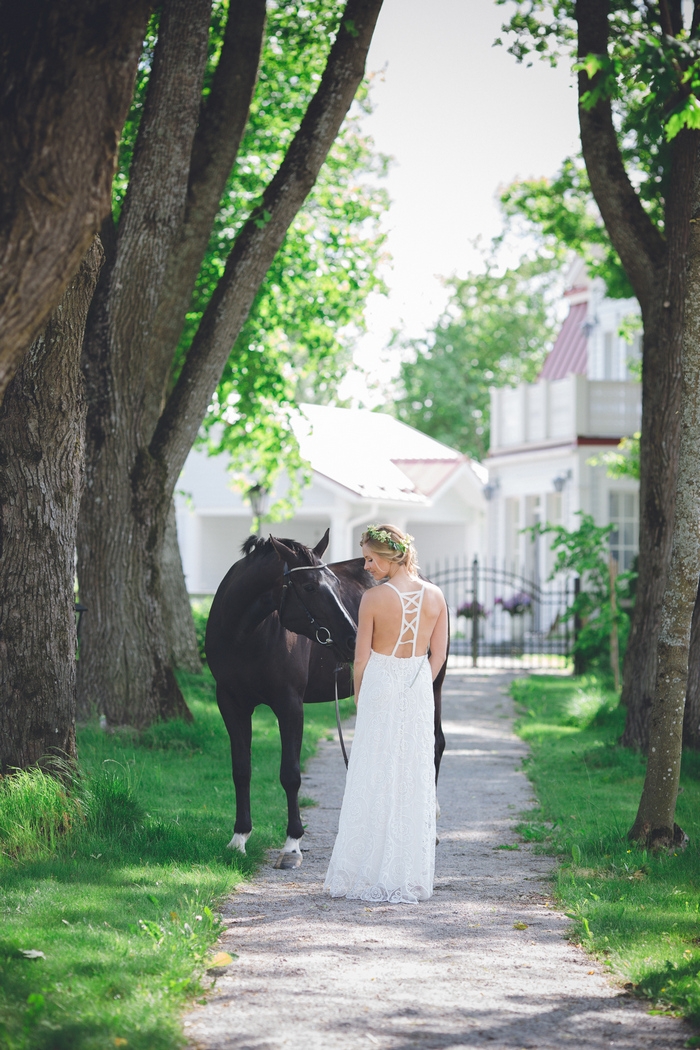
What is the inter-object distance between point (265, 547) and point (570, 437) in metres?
18.9

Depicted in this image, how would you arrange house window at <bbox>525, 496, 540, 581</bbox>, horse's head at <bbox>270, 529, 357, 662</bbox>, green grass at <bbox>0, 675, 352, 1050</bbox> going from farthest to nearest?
house window at <bbox>525, 496, 540, 581</bbox> < horse's head at <bbox>270, 529, 357, 662</bbox> < green grass at <bbox>0, 675, 352, 1050</bbox>

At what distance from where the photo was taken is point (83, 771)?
24.6ft

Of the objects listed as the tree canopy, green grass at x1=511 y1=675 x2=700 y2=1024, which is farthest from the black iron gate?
green grass at x1=511 y1=675 x2=700 y2=1024

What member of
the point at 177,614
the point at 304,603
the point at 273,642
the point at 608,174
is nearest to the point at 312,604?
the point at 304,603

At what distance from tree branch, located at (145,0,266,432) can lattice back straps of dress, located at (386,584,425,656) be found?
5632mm

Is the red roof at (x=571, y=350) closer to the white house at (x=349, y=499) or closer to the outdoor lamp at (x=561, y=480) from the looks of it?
the white house at (x=349, y=499)

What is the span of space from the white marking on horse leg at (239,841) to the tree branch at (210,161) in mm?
5358

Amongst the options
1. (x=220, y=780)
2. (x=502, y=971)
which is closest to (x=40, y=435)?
(x=220, y=780)

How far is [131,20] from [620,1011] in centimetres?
408

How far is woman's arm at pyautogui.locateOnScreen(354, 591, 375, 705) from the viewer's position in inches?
251

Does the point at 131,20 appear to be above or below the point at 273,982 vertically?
above

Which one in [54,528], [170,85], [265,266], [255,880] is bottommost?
[255,880]

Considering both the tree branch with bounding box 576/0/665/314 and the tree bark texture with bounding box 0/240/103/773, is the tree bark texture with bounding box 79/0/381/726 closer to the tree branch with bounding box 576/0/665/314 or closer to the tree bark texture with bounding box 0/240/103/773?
the tree branch with bounding box 576/0/665/314

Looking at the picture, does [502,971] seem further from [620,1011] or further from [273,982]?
[273,982]
